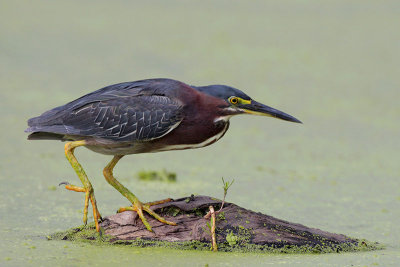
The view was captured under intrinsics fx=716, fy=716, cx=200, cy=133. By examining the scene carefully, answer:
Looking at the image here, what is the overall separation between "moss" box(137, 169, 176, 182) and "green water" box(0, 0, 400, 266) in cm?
9

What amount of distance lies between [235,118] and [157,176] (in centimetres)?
214

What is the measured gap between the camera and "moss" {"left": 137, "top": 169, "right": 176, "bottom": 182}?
5.84 m

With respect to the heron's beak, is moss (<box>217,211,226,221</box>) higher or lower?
lower

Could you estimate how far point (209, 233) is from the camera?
12.2 feet

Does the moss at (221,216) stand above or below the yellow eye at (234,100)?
below

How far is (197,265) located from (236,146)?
12.3 ft

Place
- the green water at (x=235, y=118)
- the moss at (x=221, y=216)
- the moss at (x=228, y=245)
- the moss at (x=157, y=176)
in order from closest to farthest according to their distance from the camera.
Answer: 1. the moss at (x=228, y=245)
2. the moss at (x=221, y=216)
3. the green water at (x=235, y=118)
4. the moss at (x=157, y=176)

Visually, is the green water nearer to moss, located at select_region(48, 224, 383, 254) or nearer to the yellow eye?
moss, located at select_region(48, 224, 383, 254)

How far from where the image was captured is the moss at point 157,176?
5.84 metres

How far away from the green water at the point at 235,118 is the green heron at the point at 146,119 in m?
0.58

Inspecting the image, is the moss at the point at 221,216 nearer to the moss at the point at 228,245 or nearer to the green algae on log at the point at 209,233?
the green algae on log at the point at 209,233

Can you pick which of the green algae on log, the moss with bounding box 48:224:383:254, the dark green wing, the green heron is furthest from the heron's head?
the moss with bounding box 48:224:383:254

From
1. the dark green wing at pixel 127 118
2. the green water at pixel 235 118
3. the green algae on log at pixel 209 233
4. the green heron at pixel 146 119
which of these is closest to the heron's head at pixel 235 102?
the green heron at pixel 146 119

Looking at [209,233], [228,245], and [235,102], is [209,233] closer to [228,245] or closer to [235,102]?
[228,245]
